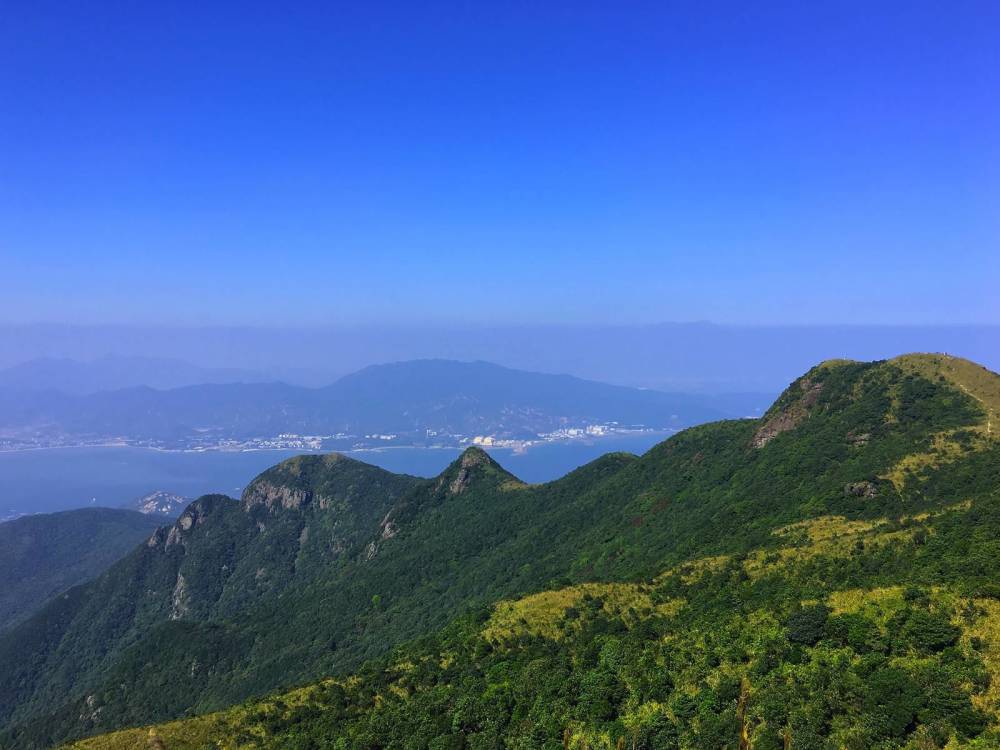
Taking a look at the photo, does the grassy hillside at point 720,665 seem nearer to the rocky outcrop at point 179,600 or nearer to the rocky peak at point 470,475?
the rocky peak at point 470,475

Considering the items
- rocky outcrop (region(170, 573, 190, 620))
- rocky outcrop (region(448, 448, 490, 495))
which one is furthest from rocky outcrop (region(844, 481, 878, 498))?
rocky outcrop (region(170, 573, 190, 620))

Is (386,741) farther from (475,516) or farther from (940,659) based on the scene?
(475,516)

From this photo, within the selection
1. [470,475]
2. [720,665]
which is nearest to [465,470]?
[470,475]

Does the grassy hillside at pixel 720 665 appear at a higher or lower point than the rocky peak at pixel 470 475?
→ higher

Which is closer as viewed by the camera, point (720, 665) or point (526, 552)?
point (720, 665)

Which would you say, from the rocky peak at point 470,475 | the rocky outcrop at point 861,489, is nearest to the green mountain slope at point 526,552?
the rocky outcrop at point 861,489

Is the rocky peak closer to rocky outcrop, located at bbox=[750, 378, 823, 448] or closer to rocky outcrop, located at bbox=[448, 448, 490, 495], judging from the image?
rocky outcrop, located at bbox=[448, 448, 490, 495]

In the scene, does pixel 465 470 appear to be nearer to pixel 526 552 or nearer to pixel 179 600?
pixel 526 552

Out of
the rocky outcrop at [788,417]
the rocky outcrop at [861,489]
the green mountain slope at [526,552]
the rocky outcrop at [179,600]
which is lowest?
the rocky outcrop at [179,600]

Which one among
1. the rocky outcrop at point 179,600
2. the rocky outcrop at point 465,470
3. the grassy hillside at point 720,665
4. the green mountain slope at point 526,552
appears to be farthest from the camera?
the rocky outcrop at point 179,600
